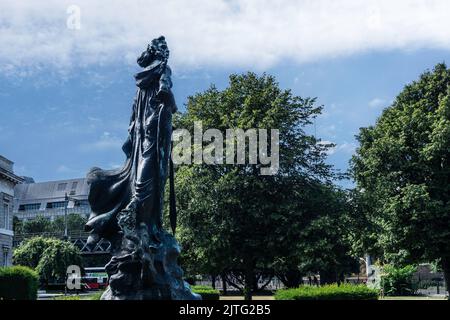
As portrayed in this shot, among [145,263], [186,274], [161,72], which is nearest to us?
[145,263]

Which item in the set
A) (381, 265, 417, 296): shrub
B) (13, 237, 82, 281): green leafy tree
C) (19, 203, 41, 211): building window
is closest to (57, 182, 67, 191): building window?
(19, 203, 41, 211): building window

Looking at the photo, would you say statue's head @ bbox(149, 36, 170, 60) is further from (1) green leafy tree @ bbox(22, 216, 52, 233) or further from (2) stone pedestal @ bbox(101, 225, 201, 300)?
(1) green leafy tree @ bbox(22, 216, 52, 233)

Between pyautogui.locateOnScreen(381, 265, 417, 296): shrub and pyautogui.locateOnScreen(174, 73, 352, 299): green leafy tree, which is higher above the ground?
pyautogui.locateOnScreen(174, 73, 352, 299): green leafy tree

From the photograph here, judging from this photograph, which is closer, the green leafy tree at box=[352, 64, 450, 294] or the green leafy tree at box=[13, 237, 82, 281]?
the green leafy tree at box=[352, 64, 450, 294]

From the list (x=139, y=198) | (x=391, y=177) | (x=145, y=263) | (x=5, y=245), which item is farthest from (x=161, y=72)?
(x=5, y=245)

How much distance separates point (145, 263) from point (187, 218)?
797 inches

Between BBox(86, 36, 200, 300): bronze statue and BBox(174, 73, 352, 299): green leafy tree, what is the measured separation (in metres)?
17.4

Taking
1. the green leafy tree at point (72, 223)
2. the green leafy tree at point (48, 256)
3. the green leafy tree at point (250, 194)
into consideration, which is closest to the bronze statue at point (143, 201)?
the green leafy tree at point (250, 194)

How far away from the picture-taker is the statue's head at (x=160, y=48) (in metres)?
15.8

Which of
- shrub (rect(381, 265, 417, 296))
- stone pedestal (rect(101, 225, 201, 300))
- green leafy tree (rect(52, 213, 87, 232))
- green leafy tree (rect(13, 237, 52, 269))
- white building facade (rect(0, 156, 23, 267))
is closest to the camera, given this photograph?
stone pedestal (rect(101, 225, 201, 300))

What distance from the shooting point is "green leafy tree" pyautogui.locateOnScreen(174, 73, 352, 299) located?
33094 millimetres
